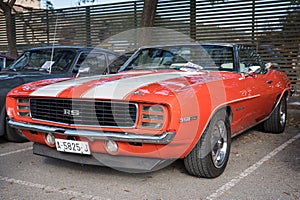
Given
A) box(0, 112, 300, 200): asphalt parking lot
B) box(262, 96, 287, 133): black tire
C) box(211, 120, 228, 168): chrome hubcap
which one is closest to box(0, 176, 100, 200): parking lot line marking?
box(0, 112, 300, 200): asphalt parking lot

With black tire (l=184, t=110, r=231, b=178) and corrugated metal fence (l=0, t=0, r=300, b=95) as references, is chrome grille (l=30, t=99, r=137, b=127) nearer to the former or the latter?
black tire (l=184, t=110, r=231, b=178)

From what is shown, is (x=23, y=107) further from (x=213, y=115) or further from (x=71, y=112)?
(x=213, y=115)

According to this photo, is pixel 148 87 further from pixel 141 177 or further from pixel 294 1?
pixel 294 1

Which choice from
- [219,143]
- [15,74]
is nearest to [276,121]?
[219,143]

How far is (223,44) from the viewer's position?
4301 mm

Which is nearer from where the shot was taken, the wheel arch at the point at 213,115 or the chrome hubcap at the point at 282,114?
the wheel arch at the point at 213,115

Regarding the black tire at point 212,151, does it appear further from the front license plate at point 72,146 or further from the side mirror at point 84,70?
the side mirror at point 84,70

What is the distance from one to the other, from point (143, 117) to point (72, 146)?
807mm

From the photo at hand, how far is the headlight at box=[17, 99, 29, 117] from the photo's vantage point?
351 cm

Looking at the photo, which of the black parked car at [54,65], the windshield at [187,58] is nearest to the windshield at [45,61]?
the black parked car at [54,65]

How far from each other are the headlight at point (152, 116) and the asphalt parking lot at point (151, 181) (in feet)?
2.17

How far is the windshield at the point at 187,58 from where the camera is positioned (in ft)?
13.6

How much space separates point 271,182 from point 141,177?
1294 millimetres

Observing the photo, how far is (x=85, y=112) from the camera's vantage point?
10.0ft
